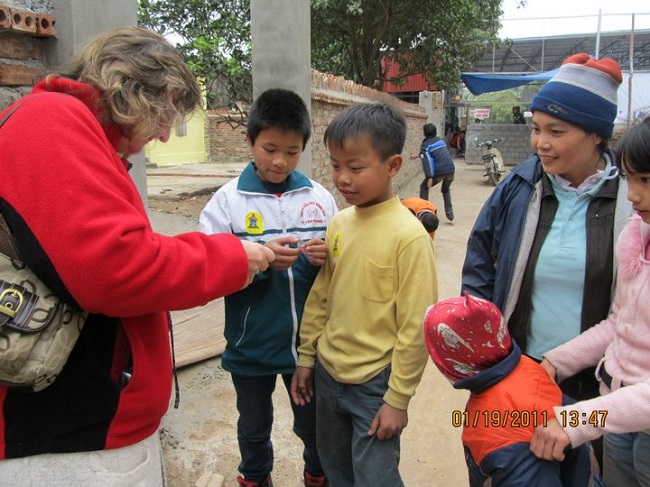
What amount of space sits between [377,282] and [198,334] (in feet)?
8.54

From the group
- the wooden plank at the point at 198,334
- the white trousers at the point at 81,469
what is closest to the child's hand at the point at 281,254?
the white trousers at the point at 81,469

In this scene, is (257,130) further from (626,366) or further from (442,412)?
(442,412)

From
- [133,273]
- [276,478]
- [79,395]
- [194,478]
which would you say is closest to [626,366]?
[133,273]

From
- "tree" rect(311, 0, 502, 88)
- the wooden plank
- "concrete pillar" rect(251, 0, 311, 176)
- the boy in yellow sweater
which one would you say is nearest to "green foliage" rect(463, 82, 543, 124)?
"tree" rect(311, 0, 502, 88)

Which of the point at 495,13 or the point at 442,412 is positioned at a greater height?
the point at 495,13

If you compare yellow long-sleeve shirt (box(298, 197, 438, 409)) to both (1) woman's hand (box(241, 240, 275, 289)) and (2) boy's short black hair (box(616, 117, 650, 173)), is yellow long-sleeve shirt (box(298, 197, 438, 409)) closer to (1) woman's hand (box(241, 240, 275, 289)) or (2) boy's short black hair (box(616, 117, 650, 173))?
(1) woman's hand (box(241, 240, 275, 289))

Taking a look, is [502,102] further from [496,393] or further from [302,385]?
[496,393]

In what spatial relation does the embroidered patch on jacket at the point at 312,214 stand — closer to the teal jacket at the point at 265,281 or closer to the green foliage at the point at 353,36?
the teal jacket at the point at 265,281

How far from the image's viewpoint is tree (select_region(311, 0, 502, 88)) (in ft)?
38.8

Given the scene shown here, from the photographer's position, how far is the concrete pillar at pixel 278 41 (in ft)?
15.7

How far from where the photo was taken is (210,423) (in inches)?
126

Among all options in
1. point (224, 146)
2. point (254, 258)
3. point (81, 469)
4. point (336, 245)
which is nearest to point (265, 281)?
point (336, 245)

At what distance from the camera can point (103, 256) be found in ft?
3.51

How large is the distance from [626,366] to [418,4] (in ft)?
39.4
